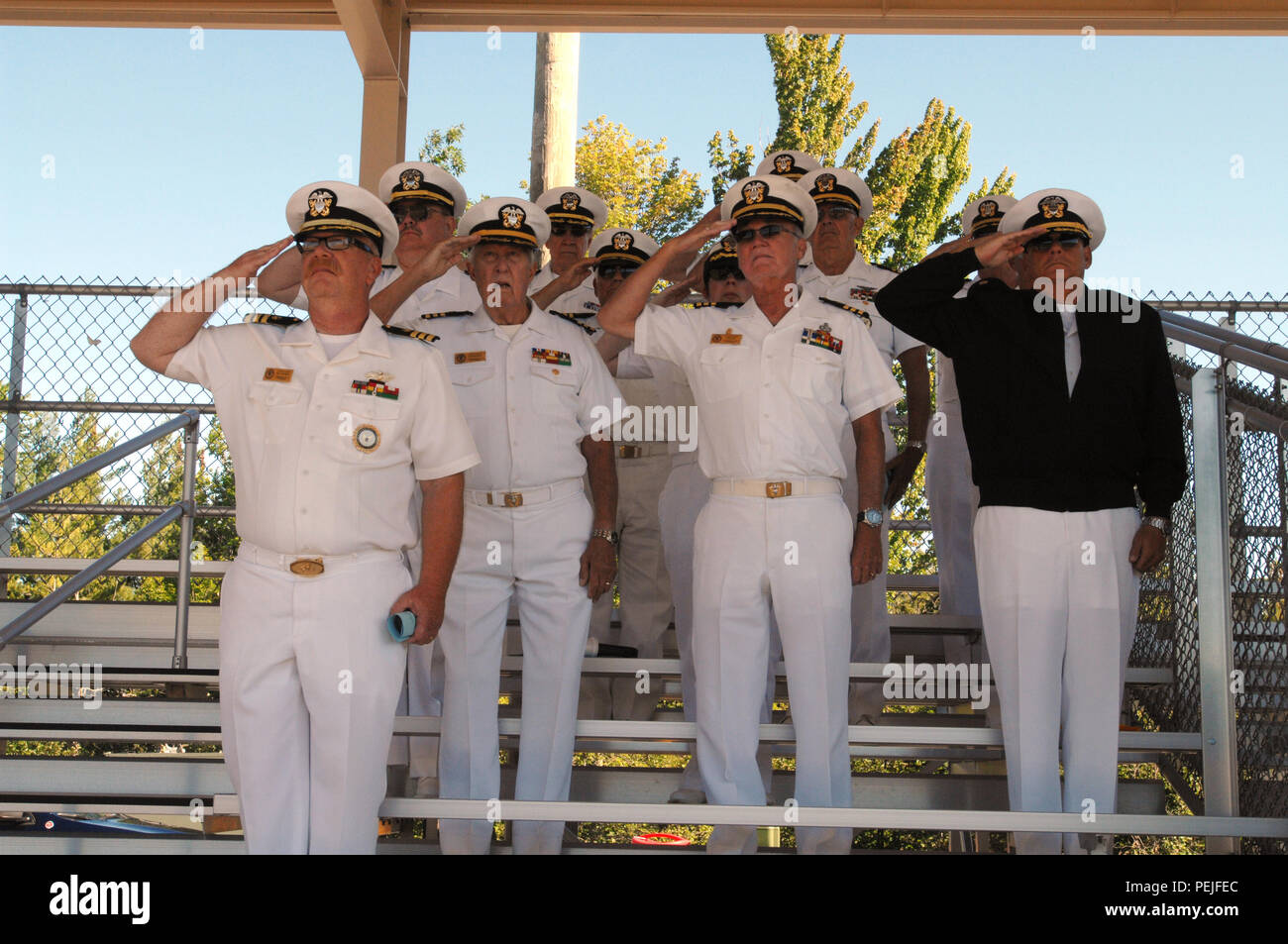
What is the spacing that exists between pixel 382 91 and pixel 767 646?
382 cm

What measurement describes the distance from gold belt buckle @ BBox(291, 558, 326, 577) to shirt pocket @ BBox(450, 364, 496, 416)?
113 centimetres

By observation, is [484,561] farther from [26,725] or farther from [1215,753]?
[1215,753]

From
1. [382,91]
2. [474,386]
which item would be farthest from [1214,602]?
[382,91]

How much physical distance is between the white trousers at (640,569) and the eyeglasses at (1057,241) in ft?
6.01

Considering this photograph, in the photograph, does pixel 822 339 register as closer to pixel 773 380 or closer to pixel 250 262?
pixel 773 380

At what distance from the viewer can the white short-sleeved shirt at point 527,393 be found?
4.52 meters

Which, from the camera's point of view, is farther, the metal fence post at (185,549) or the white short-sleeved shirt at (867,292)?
the metal fence post at (185,549)

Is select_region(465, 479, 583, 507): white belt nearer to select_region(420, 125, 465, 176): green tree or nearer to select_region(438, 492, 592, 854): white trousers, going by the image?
select_region(438, 492, 592, 854): white trousers

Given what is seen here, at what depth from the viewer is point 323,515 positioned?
3.58 metres

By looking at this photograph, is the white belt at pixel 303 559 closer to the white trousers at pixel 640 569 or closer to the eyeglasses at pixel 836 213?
the white trousers at pixel 640 569

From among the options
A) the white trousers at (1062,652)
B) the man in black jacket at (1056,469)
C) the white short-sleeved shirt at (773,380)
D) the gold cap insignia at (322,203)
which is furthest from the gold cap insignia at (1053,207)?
the gold cap insignia at (322,203)
